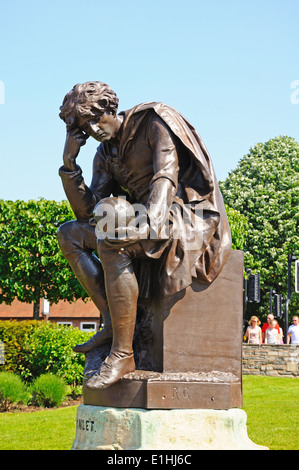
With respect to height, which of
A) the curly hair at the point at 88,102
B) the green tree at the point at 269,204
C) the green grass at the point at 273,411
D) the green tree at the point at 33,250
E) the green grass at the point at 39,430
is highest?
the green tree at the point at 269,204

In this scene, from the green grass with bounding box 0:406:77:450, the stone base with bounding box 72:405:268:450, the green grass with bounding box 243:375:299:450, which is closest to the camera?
the stone base with bounding box 72:405:268:450

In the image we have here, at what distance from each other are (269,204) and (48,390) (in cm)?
2349

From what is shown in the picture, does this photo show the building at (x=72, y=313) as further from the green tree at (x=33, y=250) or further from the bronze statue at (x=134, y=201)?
the bronze statue at (x=134, y=201)

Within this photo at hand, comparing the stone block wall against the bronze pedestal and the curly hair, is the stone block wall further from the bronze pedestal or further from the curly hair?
the curly hair

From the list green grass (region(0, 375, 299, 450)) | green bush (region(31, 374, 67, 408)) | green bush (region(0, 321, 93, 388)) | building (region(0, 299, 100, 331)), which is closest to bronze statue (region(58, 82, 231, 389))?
green grass (region(0, 375, 299, 450))

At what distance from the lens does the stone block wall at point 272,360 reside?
18234 mm

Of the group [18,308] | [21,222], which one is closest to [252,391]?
[21,222]

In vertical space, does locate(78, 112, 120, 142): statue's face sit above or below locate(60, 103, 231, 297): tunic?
above

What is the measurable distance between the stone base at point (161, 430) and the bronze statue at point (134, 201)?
26 cm

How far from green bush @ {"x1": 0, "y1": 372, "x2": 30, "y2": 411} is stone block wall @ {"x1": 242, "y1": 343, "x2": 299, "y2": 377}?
763 cm

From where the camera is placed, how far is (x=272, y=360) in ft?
60.4

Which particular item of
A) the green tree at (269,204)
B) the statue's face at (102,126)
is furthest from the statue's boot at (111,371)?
the green tree at (269,204)

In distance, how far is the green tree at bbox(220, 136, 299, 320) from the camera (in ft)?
109
